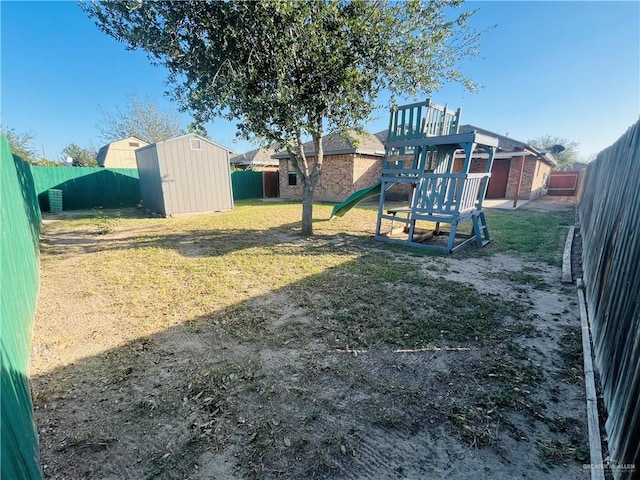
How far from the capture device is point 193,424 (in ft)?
6.46

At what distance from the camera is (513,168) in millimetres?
16094

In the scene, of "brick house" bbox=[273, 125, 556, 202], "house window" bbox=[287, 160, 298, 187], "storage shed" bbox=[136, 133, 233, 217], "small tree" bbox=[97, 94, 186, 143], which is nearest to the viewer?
"storage shed" bbox=[136, 133, 233, 217]

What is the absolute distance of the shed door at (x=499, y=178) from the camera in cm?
1655

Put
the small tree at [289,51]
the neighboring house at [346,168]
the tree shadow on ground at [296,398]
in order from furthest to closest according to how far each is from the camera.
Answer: the neighboring house at [346,168] < the small tree at [289,51] < the tree shadow on ground at [296,398]

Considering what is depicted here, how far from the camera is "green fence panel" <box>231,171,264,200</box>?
58.4 feet

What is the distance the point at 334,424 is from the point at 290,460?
380 millimetres

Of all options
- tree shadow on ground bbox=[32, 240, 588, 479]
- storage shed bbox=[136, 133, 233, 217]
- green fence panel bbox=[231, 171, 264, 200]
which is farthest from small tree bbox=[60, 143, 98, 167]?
tree shadow on ground bbox=[32, 240, 588, 479]

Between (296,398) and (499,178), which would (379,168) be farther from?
(296,398)

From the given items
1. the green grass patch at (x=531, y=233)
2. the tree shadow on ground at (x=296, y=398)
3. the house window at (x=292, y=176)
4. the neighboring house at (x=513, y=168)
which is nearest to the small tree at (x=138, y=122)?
the house window at (x=292, y=176)

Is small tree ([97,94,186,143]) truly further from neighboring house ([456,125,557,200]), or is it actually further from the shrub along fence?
neighboring house ([456,125,557,200])

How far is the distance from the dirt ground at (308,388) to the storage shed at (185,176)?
7607 mm

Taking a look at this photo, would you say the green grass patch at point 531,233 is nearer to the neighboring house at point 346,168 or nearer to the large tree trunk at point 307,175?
the large tree trunk at point 307,175

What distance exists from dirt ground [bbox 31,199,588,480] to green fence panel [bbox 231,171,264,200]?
14207 mm

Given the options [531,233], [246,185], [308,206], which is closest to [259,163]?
[246,185]
